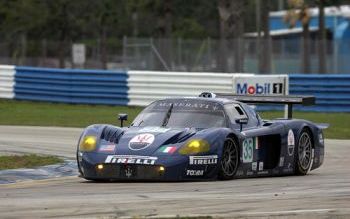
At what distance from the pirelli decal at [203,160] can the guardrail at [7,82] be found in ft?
69.8

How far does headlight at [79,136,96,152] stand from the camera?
1267cm

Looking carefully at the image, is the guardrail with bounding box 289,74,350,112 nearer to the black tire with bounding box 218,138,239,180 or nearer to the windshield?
the windshield

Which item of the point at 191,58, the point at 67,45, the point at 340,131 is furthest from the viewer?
the point at 67,45

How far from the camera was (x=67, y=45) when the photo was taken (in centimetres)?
5150

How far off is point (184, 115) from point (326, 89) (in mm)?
15996

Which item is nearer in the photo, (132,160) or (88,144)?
(132,160)

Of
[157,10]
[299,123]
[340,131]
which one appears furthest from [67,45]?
[299,123]

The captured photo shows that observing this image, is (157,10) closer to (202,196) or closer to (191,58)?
(191,58)

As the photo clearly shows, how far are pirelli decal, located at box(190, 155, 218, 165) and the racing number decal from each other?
0.91 m

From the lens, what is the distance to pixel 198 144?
12.4 metres

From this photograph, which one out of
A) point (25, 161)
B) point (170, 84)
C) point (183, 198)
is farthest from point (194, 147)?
point (170, 84)

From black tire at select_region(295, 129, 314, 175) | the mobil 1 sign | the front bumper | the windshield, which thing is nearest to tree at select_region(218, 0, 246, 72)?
the mobil 1 sign

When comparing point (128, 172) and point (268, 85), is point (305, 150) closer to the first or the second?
point (128, 172)

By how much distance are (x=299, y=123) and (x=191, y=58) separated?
26167 mm
